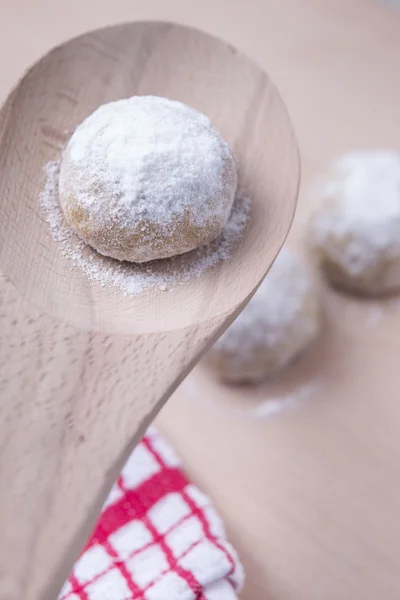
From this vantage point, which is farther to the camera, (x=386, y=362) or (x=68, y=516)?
(x=386, y=362)

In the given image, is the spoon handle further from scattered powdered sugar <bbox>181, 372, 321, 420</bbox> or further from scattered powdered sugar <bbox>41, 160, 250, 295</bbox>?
scattered powdered sugar <bbox>181, 372, 321, 420</bbox>

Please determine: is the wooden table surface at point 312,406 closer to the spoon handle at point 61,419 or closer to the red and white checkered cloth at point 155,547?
the red and white checkered cloth at point 155,547

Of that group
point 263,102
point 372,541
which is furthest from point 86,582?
point 263,102

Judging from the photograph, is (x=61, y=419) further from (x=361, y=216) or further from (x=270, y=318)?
(x=361, y=216)

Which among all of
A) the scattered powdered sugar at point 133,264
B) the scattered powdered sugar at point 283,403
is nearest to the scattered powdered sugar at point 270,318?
the scattered powdered sugar at point 283,403

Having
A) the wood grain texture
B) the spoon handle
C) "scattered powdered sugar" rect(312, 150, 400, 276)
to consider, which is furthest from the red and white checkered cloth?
"scattered powdered sugar" rect(312, 150, 400, 276)

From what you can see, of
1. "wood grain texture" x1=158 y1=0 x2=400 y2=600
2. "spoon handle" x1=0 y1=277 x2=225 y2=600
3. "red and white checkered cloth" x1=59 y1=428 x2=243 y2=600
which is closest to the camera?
"spoon handle" x1=0 y1=277 x2=225 y2=600

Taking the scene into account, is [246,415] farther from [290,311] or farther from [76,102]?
[76,102]
